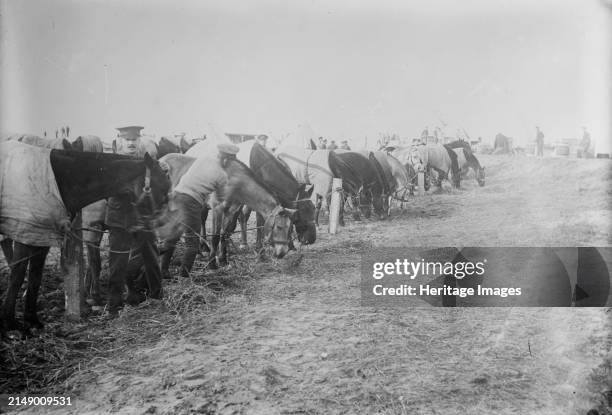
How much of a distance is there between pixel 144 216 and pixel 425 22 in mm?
3769

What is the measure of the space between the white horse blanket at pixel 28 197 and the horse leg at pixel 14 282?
0.45 feet

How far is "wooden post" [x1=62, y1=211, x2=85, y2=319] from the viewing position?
13.4ft

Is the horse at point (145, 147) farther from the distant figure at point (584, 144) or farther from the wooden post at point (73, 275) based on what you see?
the distant figure at point (584, 144)

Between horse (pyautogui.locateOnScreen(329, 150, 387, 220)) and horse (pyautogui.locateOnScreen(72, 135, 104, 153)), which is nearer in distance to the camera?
horse (pyautogui.locateOnScreen(72, 135, 104, 153))

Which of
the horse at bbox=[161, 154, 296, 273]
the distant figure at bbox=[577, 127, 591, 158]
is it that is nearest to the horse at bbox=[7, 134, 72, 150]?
the horse at bbox=[161, 154, 296, 273]

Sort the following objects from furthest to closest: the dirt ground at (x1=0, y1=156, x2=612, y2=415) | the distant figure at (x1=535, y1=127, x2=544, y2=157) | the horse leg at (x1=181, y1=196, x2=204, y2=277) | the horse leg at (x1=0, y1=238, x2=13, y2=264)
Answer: the distant figure at (x1=535, y1=127, x2=544, y2=157)
the horse leg at (x1=181, y1=196, x2=204, y2=277)
the horse leg at (x1=0, y1=238, x2=13, y2=264)
the dirt ground at (x1=0, y1=156, x2=612, y2=415)

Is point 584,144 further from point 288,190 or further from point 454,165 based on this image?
point 454,165

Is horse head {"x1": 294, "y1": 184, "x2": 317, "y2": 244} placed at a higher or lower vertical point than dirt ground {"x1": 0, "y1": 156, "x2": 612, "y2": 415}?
higher

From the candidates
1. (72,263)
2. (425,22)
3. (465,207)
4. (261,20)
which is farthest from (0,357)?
(465,207)

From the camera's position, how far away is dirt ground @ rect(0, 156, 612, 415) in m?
3.22

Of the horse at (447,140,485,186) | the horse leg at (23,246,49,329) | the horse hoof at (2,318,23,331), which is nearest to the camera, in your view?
the horse hoof at (2,318,23,331)

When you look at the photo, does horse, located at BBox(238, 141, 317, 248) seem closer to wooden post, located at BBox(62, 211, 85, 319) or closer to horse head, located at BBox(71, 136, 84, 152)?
horse head, located at BBox(71, 136, 84, 152)

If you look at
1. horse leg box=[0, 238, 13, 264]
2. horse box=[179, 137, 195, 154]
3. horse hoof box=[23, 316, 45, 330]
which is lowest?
horse hoof box=[23, 316, 45, 330]

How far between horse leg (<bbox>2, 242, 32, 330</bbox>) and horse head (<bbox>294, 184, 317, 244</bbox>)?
331cm
